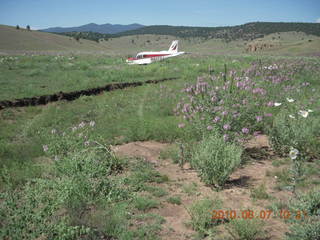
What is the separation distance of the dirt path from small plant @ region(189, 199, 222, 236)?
96mm

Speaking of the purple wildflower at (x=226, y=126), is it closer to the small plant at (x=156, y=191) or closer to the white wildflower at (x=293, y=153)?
the small plant at (x=156, y=191)

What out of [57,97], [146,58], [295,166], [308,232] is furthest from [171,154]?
[146,58]

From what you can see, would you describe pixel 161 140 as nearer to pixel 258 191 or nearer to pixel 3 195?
pixel 258 191

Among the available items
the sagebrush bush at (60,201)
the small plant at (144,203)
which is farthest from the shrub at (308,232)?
the sagebrush bush at (60,201)

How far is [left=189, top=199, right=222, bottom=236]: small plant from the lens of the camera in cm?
315

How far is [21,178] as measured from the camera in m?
4.55

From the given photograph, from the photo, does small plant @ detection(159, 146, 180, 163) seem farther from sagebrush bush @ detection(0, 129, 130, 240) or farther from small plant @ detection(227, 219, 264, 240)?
small plant @ detection(227, 219, 264, 240)

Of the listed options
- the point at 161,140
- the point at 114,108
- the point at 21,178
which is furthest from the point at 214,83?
the point at 114,108

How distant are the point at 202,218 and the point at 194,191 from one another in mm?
919

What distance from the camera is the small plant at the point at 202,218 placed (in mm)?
3151

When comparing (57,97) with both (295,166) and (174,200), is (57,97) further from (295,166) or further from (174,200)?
(295,166)

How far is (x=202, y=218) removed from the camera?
321 cm

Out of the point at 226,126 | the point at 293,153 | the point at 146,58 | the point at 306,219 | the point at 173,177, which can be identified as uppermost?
the point at 146,58

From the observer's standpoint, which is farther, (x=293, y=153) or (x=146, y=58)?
(x=146, y=58)
